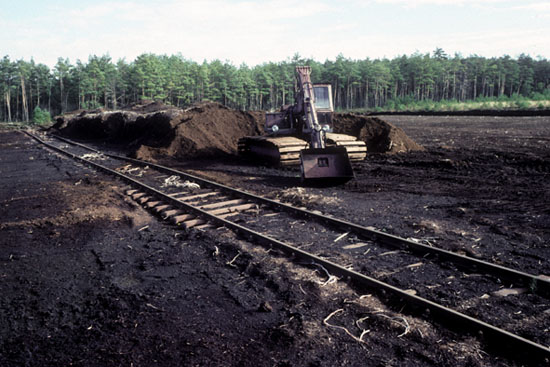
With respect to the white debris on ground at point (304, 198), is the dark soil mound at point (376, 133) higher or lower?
higher

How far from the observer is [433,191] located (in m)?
11.0

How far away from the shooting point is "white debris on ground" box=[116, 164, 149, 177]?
15.5 meters

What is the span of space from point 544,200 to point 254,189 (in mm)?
7027

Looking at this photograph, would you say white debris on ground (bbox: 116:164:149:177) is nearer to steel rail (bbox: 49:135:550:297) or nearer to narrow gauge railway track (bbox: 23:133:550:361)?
narrow gauge railway track (bbox: 23:133:550:361)

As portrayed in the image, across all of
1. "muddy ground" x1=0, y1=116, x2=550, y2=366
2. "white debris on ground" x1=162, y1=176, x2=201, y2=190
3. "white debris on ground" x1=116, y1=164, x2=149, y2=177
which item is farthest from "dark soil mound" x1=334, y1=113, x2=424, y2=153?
→ "white debris on ground" x1=116, y1=164, x2=149, y2=177

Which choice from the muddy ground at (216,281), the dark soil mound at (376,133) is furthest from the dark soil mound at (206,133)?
the muddy ground at (216,281)

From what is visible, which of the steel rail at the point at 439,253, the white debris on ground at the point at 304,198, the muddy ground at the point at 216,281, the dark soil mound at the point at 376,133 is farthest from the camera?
the dark soil mound at the point at 376,133

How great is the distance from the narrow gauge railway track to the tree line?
290 ft

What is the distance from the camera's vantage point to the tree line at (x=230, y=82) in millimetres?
95938

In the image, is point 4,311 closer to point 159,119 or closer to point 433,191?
point 433,191

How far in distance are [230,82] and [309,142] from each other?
3602 inches

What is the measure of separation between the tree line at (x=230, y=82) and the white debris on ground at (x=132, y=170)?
3134 inches

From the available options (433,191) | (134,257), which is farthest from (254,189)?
(134,257)

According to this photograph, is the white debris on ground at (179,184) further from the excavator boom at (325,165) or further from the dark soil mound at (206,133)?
the dark soil mound at (206,133)
